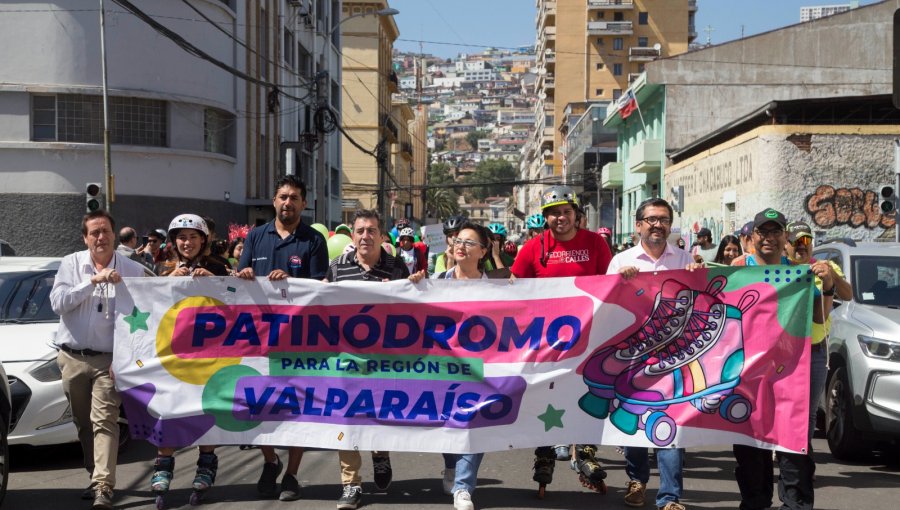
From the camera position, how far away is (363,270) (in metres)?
7.64

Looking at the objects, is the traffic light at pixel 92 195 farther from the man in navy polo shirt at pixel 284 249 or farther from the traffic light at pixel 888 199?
the traffic light at pixel 888 199

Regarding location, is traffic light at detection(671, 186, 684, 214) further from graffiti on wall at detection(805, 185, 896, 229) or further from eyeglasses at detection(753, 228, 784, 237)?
eyeglasses at detection(753, 228, 784, 237)

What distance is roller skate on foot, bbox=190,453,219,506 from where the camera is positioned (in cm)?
721

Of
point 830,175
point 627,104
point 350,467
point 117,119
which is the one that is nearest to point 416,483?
point 350,467

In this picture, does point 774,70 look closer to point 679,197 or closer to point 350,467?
point 679,197

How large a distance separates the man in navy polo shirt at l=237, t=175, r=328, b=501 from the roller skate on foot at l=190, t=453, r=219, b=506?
35 centimetres

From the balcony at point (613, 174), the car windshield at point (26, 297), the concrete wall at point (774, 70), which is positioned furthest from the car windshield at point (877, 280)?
the balcony at point (613, 174)

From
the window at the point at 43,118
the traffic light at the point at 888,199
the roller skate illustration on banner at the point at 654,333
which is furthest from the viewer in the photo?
the window at the point at 43,118

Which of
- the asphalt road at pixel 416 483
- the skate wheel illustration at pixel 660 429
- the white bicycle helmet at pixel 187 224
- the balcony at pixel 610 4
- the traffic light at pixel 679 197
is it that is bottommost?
the asphalt road at pixel 416 483

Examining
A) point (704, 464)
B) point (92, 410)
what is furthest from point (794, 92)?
point (92, 410)

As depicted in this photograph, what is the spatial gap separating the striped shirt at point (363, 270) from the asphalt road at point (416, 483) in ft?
4.92

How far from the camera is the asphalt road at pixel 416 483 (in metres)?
7.34

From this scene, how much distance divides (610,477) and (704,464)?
1.05 metres

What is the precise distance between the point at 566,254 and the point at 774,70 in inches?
1531
